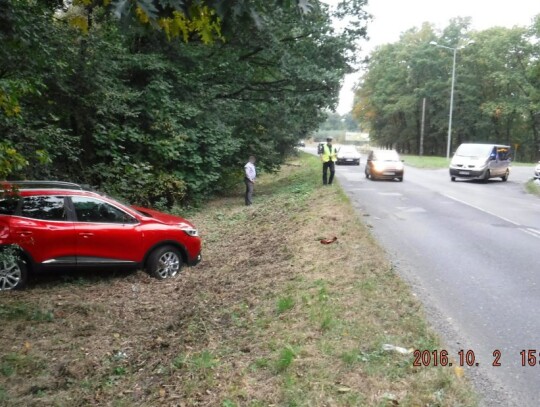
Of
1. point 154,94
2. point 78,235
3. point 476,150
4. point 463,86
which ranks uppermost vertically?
point 463,86

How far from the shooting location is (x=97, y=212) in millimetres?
8297

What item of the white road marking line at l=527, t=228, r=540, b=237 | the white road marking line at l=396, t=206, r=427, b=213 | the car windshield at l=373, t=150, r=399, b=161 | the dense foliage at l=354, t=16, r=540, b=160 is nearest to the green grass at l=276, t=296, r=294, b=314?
the white road marking line at l=527, t=228, r=540, b=237

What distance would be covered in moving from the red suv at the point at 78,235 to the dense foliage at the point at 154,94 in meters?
0.87

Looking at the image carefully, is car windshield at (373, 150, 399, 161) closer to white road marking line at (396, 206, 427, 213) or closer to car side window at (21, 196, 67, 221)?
white road marking line at (396, 206, 427, 213)

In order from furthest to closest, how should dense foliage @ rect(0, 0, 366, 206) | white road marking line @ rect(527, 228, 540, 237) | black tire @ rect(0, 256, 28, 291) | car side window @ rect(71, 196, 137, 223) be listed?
white road marking line @ rect(527, 228, 540, 237) → dense foliage @ rect(0, 0, 366, 206) → car side window @ rect(71, 196, 137, 223) → black tire @ rect(0, 256, 28, 291)

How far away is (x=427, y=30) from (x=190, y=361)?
225 ft

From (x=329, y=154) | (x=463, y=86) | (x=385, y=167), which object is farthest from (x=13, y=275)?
(x=463, y=86)

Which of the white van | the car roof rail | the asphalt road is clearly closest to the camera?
the asphalt road

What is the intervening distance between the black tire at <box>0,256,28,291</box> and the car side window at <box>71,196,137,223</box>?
1116 mm

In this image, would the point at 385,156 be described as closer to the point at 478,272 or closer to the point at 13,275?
the point at 478,272

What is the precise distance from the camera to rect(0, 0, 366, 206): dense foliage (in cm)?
895

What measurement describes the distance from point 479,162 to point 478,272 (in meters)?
17.9
